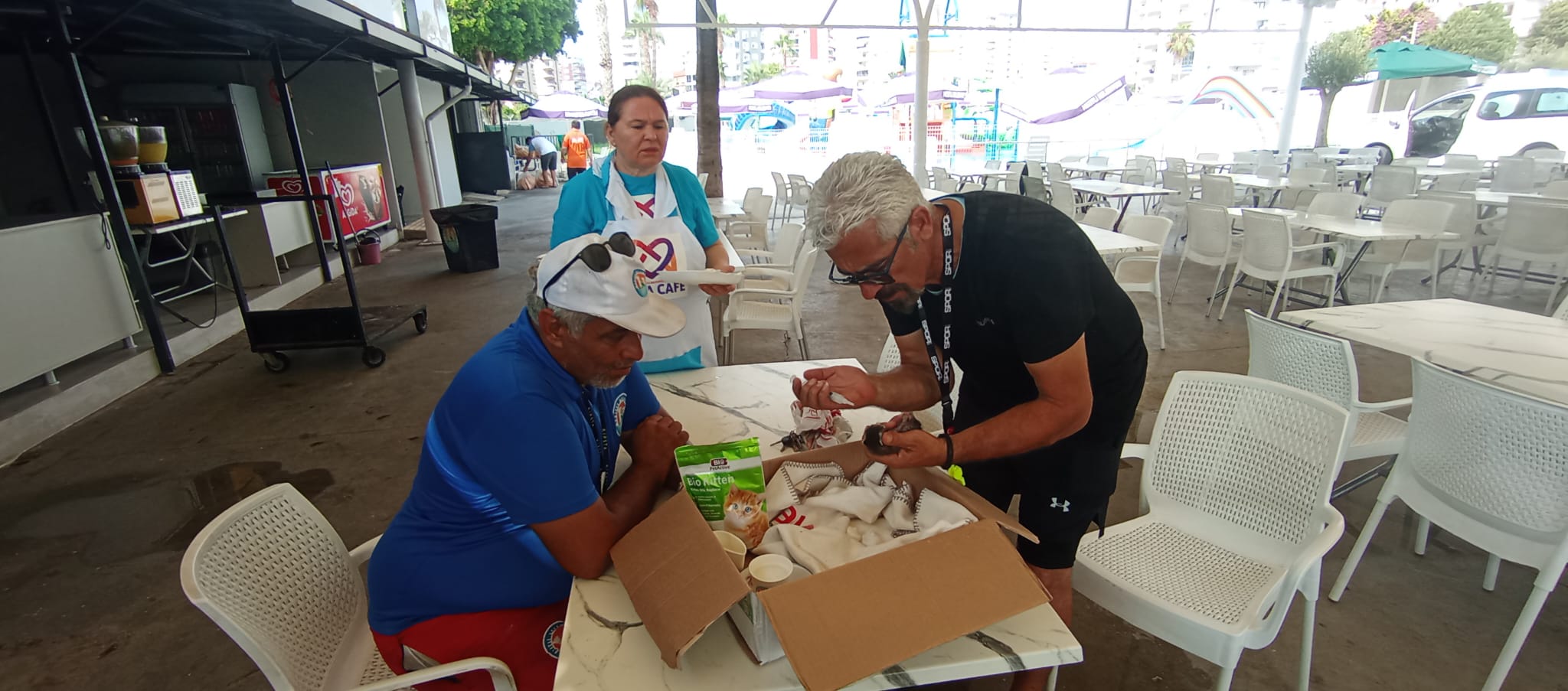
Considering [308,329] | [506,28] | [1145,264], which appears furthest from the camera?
[506,28]

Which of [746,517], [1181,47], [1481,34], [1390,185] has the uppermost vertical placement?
[1181,47]

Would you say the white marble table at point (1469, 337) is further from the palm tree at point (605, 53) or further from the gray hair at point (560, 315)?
the palm tree at point (605, 53)

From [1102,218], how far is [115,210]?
7253 millimetres

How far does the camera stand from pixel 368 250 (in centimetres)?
871

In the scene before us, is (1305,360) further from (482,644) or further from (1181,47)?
(1181,47)

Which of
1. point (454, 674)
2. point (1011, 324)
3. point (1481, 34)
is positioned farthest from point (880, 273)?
point (1481, 34)

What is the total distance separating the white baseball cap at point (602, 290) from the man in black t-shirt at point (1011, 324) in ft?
1.26

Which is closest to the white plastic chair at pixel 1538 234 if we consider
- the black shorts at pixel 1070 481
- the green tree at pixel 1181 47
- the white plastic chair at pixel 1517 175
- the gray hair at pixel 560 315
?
the white plastic chair at pixel 1517 175

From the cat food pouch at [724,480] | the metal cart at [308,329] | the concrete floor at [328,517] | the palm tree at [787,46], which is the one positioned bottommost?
the concrete floor at [328,517]

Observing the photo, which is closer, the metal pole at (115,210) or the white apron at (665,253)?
the white apron at (665,253)

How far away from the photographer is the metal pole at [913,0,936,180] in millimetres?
9516

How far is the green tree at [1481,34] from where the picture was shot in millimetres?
18531

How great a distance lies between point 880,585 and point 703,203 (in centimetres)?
208

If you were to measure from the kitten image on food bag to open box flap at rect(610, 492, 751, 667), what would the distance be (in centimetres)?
10
